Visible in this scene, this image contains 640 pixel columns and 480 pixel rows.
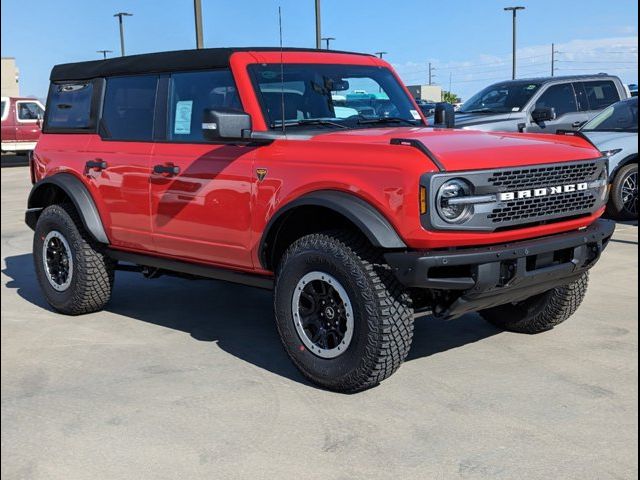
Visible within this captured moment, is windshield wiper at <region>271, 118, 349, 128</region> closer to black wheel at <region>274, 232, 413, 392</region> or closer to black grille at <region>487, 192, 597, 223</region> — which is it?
black wheel at <region>274, 232, 413, 392</region>

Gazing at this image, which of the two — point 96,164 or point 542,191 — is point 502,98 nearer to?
point 96,164

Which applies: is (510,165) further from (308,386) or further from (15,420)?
(15,420)

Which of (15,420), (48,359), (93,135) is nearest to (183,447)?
(15,420)

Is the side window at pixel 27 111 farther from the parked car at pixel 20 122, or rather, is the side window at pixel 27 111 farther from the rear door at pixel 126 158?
the rear door at pixel 126 158

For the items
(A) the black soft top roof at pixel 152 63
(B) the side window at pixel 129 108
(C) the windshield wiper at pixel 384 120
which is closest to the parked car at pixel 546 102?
(C) the windshield wiper at pixel 384 120

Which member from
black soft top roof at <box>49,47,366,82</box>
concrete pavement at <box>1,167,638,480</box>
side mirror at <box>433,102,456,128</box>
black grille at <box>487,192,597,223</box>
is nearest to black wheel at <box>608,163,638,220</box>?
concrete pavement at <box>1,167,638,480</box>

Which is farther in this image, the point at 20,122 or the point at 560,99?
the point at 20,122

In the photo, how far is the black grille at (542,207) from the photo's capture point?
4.14 m

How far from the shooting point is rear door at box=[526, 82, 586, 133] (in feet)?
42.9

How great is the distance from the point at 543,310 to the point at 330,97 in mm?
1954

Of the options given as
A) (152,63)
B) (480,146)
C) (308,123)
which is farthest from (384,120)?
(152,63)

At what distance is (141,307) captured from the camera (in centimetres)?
650

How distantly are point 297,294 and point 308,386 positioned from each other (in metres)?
0.52

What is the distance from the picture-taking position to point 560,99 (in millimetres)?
13273
